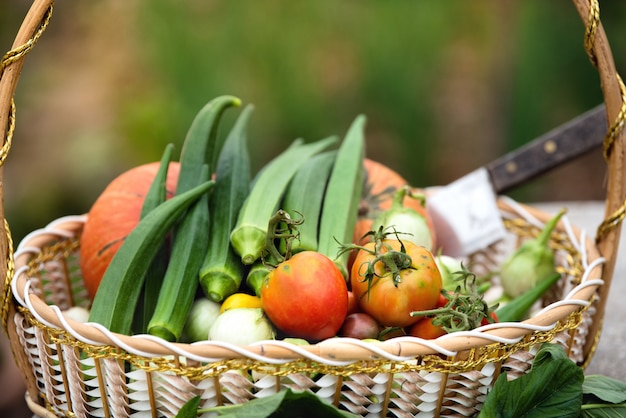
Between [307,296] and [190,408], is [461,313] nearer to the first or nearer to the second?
[307,296]

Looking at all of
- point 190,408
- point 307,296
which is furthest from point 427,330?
point 190,408

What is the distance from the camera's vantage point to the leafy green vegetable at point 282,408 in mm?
738

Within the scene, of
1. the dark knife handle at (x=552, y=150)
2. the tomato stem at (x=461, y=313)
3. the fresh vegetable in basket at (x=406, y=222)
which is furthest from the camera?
the dark knife handle at (x=552, y=150)

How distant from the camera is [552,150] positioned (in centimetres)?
140

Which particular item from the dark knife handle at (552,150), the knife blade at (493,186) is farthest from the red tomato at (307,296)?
the dark knife handle at (552,150)

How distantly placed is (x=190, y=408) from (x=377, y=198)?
24.2 inches

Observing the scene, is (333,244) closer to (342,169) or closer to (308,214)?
(308,214)

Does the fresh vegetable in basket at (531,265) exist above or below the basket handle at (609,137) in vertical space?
below

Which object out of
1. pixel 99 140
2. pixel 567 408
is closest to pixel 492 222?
pixel 567 408

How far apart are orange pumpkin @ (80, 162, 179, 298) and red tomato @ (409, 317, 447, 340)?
0.51 m

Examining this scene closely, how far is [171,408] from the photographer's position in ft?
2.76

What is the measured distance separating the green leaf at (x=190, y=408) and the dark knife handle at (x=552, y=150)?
2.94 feet

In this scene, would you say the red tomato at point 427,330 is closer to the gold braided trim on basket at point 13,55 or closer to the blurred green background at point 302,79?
the gold braided trim on basket at point 13,55

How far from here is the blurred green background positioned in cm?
231
